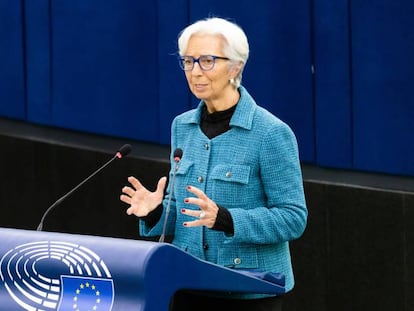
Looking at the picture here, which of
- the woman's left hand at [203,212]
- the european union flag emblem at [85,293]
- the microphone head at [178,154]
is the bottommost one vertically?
the european union flag emblem at [85,293]

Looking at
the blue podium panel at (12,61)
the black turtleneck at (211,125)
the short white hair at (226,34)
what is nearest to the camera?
the short white hair at (226,34)

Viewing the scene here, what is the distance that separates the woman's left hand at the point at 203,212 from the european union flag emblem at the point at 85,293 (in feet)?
1.31

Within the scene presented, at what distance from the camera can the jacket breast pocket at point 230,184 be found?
411 cm

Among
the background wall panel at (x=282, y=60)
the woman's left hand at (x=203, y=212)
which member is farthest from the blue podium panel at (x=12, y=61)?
the woman's left hand at (x=203, y=212)

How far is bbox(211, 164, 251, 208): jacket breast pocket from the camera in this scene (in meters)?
4.11

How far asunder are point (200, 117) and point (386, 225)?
2072mm

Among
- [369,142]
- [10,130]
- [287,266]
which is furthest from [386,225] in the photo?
[10,130]

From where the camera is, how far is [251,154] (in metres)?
4.12

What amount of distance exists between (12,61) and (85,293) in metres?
5.06

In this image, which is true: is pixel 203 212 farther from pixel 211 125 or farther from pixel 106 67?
pixel 106 67

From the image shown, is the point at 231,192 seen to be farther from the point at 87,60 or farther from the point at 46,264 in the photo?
the point at 87,60

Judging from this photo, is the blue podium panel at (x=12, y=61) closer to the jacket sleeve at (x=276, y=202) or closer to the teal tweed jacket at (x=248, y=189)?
the teal tweed jacket at (x=248, y=189)

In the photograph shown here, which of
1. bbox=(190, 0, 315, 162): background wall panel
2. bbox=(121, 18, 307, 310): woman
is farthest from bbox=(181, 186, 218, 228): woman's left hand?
bbox=(190, 0, 315, 162): background wall panel

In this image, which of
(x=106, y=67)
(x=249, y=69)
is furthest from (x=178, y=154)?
(x=106, y=67)
